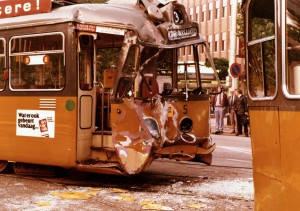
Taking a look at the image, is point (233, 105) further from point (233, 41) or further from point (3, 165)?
point (3, 165)

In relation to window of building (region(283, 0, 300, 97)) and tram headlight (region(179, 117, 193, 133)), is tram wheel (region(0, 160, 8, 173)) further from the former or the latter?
window of building (region(283, 0, 300, 97))

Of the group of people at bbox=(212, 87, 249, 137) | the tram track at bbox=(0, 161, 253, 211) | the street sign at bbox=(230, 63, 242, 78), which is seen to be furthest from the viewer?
the street sign at bbox=(230, 63, 242, 78)

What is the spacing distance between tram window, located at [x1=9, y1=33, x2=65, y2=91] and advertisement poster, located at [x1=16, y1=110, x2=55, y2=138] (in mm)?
445

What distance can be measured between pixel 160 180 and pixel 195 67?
2248mm

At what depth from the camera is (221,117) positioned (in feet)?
73.0

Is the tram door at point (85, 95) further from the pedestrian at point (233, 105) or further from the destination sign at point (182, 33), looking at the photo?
the pedestrian at point (233, 105)

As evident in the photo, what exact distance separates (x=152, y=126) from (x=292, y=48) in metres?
4.45

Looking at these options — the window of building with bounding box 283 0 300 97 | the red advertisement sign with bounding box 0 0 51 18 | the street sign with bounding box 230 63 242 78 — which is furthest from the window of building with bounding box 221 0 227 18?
the window of building with bounding box 283 0 300 97

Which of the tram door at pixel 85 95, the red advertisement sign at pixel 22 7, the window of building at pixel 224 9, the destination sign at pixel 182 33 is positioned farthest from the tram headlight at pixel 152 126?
the window of building at pixel 224 9

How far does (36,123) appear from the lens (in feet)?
32.6

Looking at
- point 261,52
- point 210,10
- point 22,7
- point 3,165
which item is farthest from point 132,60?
point 210,10

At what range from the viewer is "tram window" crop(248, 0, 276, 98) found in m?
5.23

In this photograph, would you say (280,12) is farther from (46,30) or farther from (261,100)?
(46,30)

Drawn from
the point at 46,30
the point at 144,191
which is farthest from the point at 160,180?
the point at 46,30
